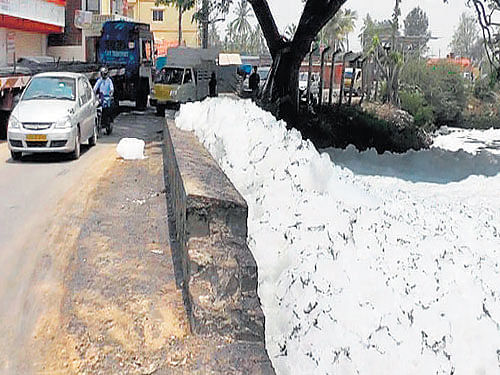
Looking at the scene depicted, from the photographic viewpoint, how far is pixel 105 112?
1919 centimetres

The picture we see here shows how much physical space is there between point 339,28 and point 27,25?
227ft

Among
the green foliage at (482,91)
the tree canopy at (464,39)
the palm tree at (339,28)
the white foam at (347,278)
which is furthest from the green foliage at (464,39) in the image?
the white foam at (347,278)

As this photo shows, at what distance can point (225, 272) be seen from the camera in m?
5.58

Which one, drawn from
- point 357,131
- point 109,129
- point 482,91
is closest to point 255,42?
point 482,91

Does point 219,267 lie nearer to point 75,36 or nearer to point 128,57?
point 128,57

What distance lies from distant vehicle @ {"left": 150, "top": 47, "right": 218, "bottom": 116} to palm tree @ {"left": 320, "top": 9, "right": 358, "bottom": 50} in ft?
222

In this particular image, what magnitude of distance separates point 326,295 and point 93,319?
185cm

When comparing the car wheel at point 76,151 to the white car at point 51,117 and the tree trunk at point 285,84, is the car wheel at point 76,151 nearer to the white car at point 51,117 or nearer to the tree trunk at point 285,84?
the white car at point 51,117

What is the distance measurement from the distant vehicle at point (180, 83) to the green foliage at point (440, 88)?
60.2 feet

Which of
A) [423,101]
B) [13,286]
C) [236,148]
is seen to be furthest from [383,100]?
[13,286]

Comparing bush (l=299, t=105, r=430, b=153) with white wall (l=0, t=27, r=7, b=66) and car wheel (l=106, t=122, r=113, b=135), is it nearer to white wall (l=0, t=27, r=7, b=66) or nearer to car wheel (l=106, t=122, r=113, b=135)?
car wheel (l=106, t=122, r=113, b=135)

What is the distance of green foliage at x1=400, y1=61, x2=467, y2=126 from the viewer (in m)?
44.2

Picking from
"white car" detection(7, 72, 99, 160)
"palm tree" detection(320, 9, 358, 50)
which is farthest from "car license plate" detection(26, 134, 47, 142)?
"palm tree" detection(320, 9, 358, 50)

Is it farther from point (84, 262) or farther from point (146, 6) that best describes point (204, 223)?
point (146, 6)
